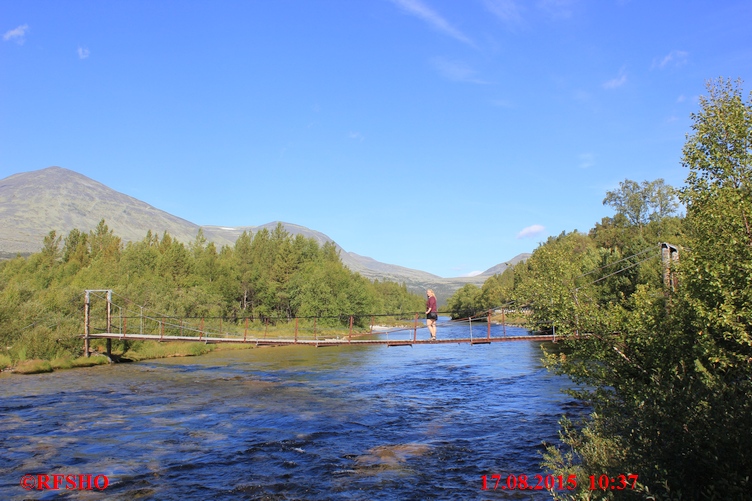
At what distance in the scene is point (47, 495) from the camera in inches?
393

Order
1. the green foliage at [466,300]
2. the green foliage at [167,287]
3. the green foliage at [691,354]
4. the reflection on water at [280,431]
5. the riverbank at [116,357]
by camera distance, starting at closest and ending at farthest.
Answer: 1. the green foliage at [691,354]
2. the reflection on water at [280,431]
3. the riverbank at [116,357]
4. the green foliage at [167,287]
5. the green foliage at [466,300]

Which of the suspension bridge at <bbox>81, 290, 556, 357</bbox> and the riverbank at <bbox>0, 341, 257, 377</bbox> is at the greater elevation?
the suspension bridge at <bbox>81, 290, 556, 357</bbox>

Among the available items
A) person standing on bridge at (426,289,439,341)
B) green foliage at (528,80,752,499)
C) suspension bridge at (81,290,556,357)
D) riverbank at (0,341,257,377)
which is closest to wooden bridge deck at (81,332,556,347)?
suspension bridge at (81,290,556,357)

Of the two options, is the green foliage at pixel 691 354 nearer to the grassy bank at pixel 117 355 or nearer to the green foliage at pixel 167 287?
the grassy bank at pixel 117 355

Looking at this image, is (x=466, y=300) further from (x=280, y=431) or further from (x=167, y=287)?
(x=280, y=431)

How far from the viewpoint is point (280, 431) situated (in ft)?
49.3

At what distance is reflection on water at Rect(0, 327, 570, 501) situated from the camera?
35.0 feet

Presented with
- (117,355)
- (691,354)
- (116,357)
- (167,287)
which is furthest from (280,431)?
(167,287)

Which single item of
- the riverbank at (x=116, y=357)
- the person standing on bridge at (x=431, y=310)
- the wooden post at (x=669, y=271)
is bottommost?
the riverbank at (x=116, y=357)

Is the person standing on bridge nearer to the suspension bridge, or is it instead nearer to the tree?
the suspension bridge

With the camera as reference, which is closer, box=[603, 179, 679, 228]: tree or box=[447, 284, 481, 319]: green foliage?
box=[603, 179, 679, 228]: tree

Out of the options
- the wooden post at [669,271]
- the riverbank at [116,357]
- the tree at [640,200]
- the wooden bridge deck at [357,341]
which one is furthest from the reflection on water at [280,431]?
the tree at [640,200]

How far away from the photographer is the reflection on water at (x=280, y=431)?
35.0 ft

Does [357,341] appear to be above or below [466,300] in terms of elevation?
above
